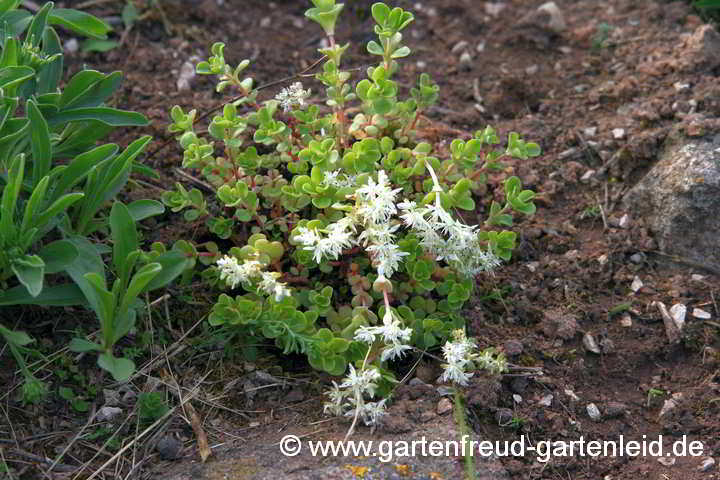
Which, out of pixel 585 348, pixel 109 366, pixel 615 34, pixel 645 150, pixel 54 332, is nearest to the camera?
pixel 109 366

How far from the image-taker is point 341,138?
2.78m

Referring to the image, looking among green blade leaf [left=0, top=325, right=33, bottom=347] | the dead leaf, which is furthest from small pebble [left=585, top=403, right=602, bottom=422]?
green blade leaf [left=0, top=325, right=33, bottom=347]

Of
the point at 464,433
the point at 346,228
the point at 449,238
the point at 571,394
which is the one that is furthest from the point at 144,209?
the point at 571,394

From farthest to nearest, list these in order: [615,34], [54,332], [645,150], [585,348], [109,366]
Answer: [615,34] → [645,150] → [585,348] → [54,332] → [109,366]

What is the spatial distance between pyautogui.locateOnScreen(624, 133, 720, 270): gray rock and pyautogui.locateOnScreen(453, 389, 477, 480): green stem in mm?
1103

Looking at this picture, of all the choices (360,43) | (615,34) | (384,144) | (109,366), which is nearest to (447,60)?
(360,43)

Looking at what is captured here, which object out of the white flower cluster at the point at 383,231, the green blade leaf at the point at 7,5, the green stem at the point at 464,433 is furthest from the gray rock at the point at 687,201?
the green blade leaf at the point at 7,5

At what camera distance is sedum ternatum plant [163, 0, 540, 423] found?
2.33m

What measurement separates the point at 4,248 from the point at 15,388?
43 centimetres

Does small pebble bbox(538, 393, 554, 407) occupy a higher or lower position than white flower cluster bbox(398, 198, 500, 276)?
lower

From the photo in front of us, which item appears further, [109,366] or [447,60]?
[447,60]

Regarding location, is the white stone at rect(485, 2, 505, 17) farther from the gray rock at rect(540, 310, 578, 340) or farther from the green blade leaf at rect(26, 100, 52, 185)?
the green blade leaf at rect(26, 100, 52, 185)

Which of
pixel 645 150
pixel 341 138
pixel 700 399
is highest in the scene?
pixel 341 138

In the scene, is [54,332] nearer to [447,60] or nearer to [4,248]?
[4,248]
